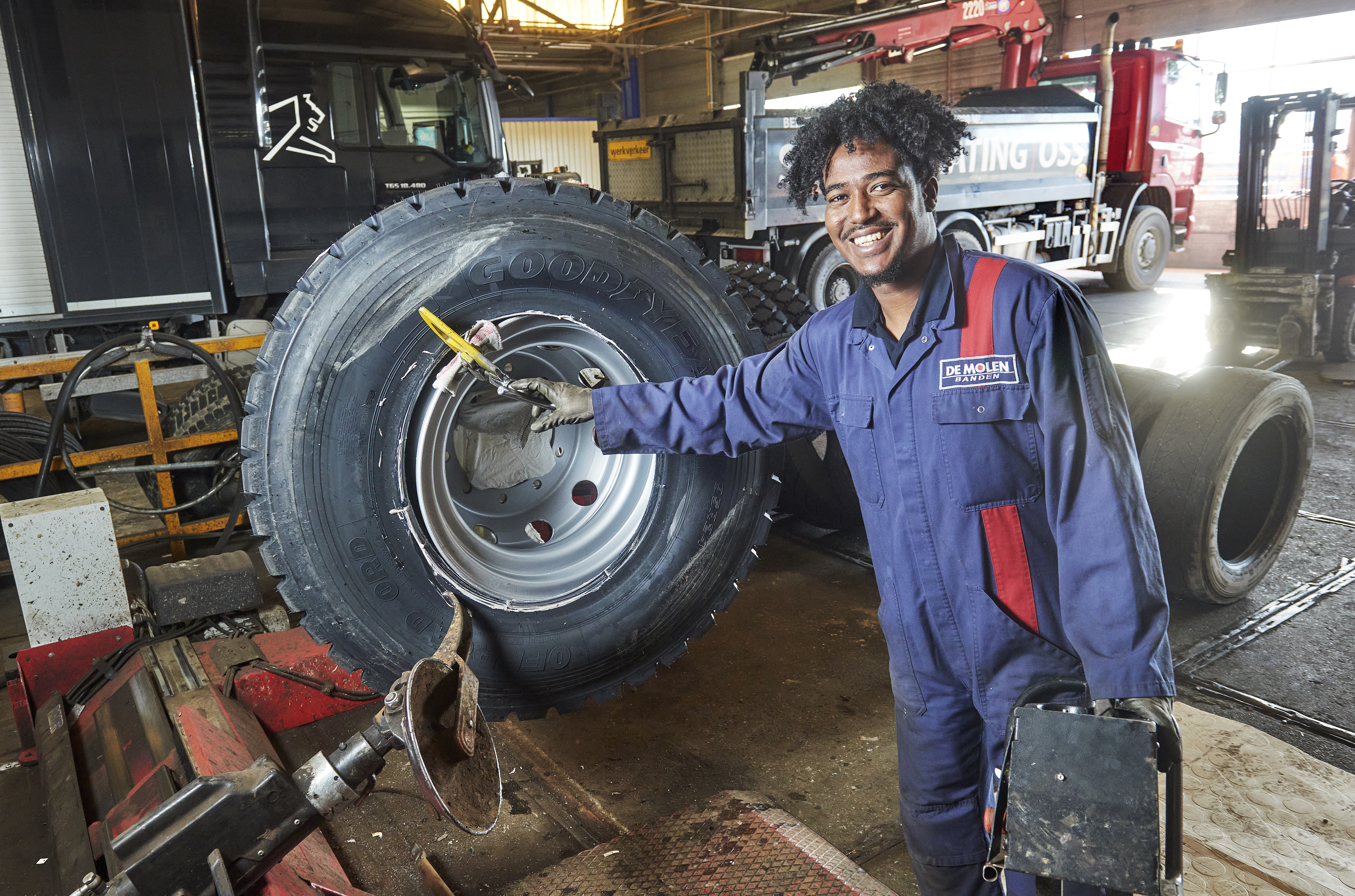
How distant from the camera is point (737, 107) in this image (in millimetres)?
6281

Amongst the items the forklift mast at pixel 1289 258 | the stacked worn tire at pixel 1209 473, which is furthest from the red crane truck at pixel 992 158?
the forklift mast at pixel 1289 258

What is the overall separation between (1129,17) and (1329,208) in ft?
19.9

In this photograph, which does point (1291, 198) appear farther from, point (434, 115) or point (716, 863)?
point (716, 863)

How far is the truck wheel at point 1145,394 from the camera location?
3449mm

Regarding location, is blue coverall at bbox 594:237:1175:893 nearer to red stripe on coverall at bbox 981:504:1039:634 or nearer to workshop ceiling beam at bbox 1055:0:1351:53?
red stripe on coverall at bbox 981:504:1039:634

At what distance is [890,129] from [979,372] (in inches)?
18.8

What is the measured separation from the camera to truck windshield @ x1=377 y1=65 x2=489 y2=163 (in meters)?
5.55

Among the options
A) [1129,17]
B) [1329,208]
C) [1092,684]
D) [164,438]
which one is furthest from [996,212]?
[1092,684]

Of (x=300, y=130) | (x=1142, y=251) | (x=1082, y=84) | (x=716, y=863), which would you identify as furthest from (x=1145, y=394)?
(x=1142, y=251)

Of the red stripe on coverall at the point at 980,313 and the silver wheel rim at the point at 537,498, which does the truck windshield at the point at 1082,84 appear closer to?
the silver wheel rim at the point at 537,498

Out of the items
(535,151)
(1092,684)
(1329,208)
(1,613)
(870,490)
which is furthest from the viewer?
(535,151)

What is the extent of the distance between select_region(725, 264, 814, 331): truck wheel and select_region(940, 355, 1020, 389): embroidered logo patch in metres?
1.70

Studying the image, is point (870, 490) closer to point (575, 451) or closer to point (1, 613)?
point (575, 451)

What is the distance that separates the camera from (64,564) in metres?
2.59
